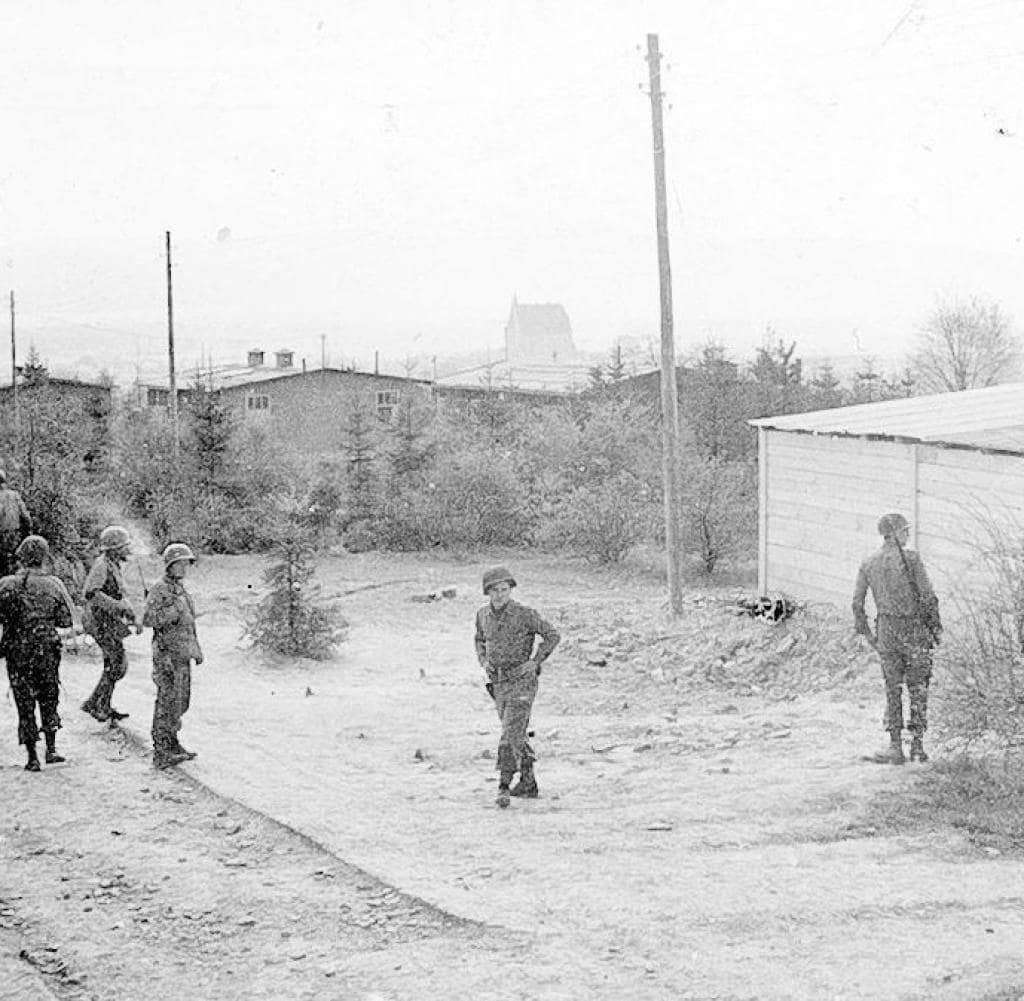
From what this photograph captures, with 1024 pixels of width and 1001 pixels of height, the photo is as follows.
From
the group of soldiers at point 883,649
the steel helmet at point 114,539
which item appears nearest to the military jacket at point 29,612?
the steel helmet at point 114,539

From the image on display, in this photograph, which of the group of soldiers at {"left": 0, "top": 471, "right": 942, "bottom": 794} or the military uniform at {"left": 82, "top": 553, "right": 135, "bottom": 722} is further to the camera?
the military uniform at {"left": 82, "top": 553, "right": 135, "bottom": 722}

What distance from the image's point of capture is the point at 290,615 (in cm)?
1759

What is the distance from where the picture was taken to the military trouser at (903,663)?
32.0 ft

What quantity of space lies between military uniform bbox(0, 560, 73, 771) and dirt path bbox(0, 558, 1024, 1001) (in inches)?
20.9

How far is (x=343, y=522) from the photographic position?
35.2 metres

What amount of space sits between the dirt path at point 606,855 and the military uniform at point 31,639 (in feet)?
1.74

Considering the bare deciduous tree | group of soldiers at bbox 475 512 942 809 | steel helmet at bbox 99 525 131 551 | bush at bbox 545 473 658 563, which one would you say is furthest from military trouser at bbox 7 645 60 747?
the bare deciduous tree

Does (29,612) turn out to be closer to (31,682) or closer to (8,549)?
(31,682)

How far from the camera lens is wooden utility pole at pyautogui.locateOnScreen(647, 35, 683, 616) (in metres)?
19.0

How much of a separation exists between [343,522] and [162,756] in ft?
82.5

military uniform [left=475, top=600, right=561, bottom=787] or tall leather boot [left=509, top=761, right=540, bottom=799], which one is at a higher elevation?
military uniform [left=475, top=600, right=561, bottom=787]

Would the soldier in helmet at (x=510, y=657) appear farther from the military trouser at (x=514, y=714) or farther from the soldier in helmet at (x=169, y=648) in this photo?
the soldier in helmet at (x=169, y=648)

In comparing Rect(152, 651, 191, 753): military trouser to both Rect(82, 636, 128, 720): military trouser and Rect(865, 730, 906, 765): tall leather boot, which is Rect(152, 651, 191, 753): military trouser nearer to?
Rect(82, 636, 128, 720): military trouser

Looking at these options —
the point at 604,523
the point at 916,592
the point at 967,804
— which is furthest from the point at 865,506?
the point at 604,523
